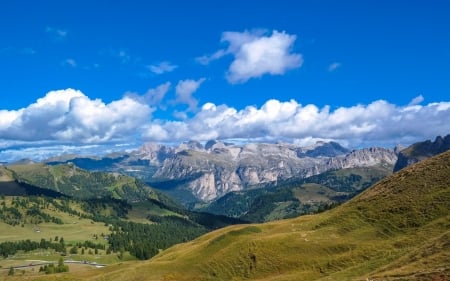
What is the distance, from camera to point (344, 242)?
130125 mm

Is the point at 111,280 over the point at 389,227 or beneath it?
beneath

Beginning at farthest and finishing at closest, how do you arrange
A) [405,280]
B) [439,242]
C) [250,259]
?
1. [250,259]
2. [439,242]
3. [405,280]

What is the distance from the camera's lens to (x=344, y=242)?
427 ft

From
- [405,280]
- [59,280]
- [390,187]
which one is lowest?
[59,280]

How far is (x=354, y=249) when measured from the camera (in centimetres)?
12262

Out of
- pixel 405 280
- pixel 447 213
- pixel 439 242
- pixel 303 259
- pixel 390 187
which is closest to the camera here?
pixel 405 280

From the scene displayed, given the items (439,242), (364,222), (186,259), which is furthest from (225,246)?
(439,242)

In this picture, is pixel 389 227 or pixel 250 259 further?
pixel 250 259

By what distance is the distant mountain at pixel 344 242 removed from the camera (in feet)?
373

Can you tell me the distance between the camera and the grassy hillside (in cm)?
11362

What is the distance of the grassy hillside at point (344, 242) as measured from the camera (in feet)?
373

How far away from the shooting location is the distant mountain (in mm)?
113688

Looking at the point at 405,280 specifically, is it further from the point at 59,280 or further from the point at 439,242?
the point at 59,280

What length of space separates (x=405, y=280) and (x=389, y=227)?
220ft
